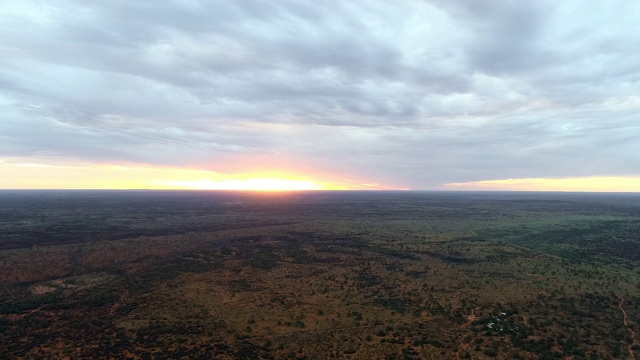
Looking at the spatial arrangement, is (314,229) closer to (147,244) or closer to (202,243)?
(202,243)

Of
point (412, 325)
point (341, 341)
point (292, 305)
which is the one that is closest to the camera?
point (341, 341)

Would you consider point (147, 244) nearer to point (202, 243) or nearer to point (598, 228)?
point (202, 243)

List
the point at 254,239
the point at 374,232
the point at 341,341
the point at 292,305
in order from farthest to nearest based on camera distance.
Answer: the point at 374,232 < the point at 254,239 < the point at 292,305 < the point at 341,341

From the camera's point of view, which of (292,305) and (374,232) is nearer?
(292,305)

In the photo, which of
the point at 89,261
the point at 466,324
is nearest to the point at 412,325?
the point at 466,324

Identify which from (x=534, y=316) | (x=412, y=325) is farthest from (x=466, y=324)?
(x=534, y=316)

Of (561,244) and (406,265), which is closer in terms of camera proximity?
(406,265)
